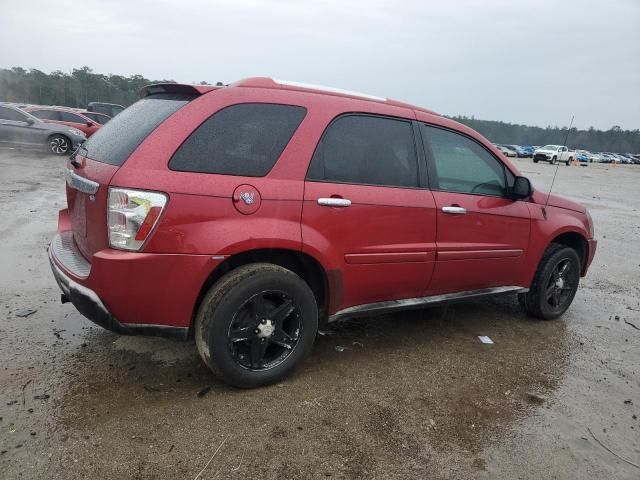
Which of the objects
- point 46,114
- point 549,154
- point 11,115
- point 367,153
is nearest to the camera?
point 367,153

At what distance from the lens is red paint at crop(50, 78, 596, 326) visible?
251 cm

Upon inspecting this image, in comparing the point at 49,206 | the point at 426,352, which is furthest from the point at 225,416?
the point at 49,206

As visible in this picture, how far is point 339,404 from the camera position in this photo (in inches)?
111

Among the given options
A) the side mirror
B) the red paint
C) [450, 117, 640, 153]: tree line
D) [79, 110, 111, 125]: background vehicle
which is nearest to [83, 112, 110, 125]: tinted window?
[79, 110, 111, 125]: background vehicle

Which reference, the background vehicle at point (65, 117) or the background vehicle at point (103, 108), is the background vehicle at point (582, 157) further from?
the background vehicle at point (65, 117)

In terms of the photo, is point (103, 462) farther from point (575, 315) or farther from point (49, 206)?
point (49, 206)

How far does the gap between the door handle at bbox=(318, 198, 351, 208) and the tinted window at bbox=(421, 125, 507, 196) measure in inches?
32.8

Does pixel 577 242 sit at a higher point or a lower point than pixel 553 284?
higher

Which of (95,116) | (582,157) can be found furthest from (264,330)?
(582,157)

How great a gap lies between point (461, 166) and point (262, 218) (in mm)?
1784

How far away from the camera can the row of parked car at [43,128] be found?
46.6ft

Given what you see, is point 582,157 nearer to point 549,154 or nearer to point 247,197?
point 549,154

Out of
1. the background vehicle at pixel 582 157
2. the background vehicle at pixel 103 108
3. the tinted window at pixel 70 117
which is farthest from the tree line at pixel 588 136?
the tinted window at pixel 70 117

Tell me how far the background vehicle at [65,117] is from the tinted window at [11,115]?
100 cm
